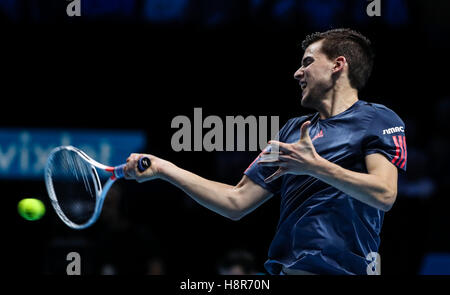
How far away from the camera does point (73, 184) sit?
12.3 ft

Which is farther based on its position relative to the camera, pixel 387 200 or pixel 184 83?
pixel 184 83

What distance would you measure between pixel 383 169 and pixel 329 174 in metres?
0.26

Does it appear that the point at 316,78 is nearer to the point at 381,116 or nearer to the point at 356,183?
the point at 381,116

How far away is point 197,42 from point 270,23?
2.47ft

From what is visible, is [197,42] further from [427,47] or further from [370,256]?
[370,256]

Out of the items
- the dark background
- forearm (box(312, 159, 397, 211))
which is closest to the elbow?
forearm (box(312, 159, 397, 211))

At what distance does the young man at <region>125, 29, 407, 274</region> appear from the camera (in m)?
2.54

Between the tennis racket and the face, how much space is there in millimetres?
1072
